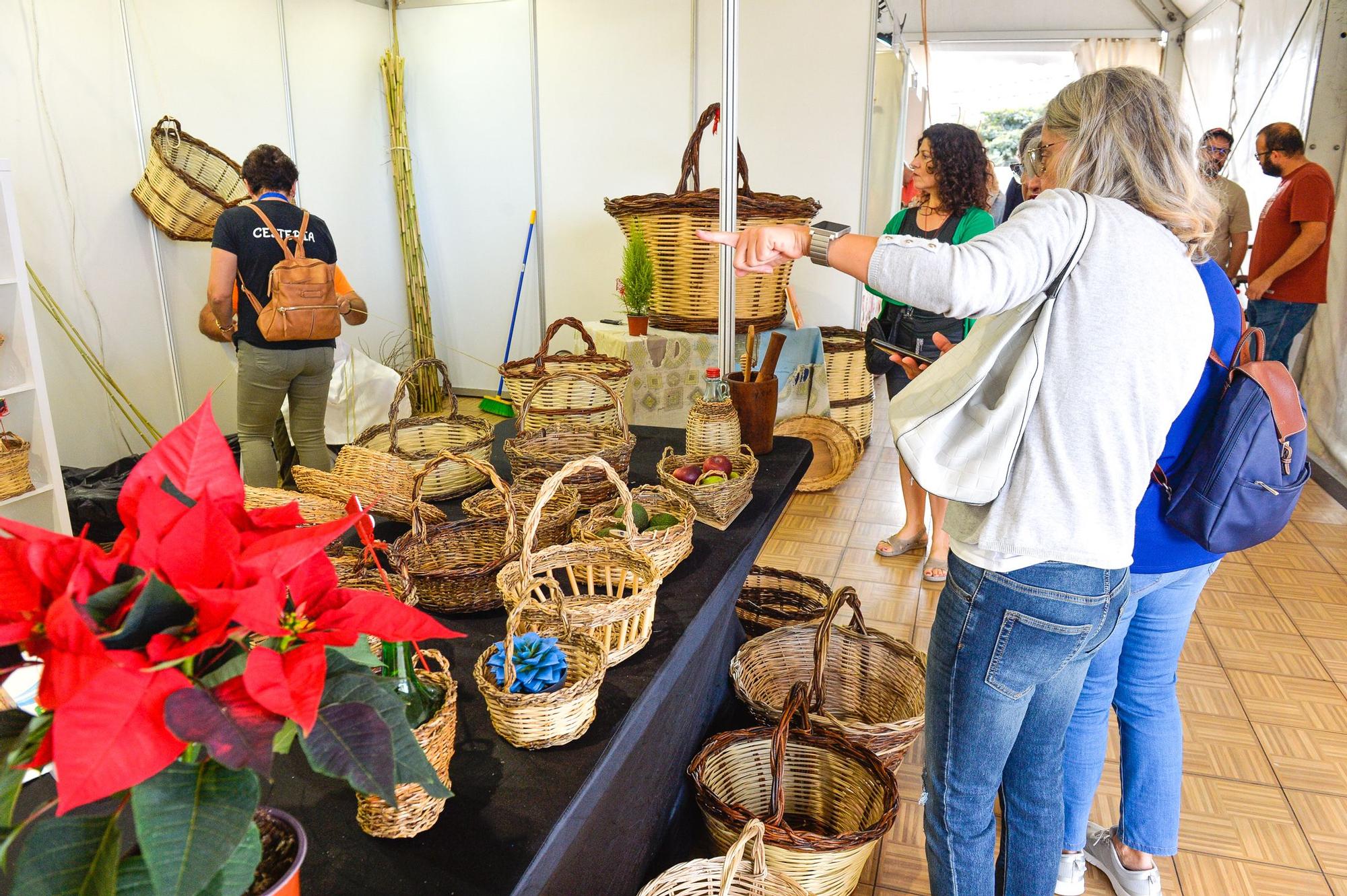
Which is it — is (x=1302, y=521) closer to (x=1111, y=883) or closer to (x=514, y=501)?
(x=1111, y=883)

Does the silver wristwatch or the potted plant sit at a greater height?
the silver wristwatch

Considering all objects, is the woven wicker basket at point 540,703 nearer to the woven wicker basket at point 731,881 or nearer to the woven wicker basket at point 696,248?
the woven wicker basket at point 731,881

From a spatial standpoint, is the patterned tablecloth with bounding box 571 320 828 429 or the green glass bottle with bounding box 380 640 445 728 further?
the patterned tablecloth with bounding box 571 320 828 429

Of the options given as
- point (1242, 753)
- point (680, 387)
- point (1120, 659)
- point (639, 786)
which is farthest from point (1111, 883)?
point (680, 387)

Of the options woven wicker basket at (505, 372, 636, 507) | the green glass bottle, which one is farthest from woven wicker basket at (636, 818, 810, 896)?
woven wicker basket at (505, 372, 636, 507)

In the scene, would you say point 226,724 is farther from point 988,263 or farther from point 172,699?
point 988,263

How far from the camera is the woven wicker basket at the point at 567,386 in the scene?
2258mm

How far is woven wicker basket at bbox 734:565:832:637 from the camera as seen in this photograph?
8.20ft

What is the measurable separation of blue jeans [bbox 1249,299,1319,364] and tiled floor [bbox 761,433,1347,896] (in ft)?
2.79

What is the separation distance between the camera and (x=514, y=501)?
1.75m

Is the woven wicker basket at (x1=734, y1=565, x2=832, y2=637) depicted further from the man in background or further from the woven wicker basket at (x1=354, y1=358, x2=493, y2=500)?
the man in background

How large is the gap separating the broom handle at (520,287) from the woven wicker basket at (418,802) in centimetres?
462

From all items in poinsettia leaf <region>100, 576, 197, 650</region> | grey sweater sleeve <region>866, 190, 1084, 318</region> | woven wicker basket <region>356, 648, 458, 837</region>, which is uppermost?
grey sweater sleeve <region>866, 190, 1084, 318</region>

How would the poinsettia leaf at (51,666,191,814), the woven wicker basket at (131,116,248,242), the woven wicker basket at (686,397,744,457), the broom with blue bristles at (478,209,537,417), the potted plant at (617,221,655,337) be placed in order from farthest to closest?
the broom with blue bristles at (478,209,537,417)
the woven wicker basket at (131,116,248,242)
the potted plant at (617,221,655,337)
the woven wicker basket at (686,397,744,457)
the poinsettia leaf at (51,666,191,814)
